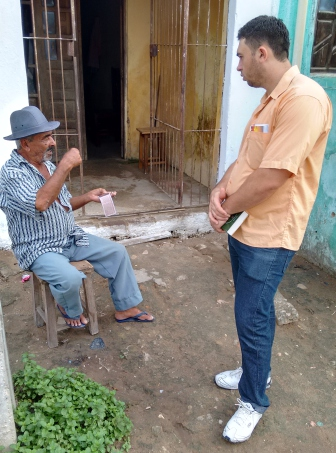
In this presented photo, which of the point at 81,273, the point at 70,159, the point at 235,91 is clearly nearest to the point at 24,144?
the point at 70,159

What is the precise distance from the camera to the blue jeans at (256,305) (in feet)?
6.56

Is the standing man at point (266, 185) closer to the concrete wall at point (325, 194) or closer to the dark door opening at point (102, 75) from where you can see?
the concrete wall at point (325, 194)

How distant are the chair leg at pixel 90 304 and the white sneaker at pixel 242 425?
1.23 m

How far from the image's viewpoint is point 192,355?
2959 millimetres

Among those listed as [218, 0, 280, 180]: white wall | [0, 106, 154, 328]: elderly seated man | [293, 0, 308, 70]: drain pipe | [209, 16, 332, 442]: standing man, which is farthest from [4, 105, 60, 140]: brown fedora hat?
[293, 0, 308, 70]: drain pipe

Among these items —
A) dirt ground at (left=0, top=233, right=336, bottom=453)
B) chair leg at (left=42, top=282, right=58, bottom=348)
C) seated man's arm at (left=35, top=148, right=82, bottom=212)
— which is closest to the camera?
dirt ground at (left=0, top=233, right=336, bottom=453)

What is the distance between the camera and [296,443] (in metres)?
2.33

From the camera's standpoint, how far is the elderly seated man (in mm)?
2639

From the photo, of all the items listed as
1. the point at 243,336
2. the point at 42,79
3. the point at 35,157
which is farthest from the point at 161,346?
the point at 42,79

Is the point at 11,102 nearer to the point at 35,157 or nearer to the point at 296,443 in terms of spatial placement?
the point at 35,157

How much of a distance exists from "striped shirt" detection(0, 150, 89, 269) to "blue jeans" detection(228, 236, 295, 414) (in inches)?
50.0

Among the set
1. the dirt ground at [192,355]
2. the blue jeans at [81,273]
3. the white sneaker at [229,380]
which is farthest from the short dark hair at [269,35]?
the dirt ground at [192,355]

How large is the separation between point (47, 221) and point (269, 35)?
177 centimetres

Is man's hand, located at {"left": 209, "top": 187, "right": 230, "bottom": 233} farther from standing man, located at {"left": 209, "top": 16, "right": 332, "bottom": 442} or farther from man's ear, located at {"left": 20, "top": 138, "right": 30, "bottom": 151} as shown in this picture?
man's ear, located at {"left": 20, "top": 138, "right": 30, "bottom": 151}
